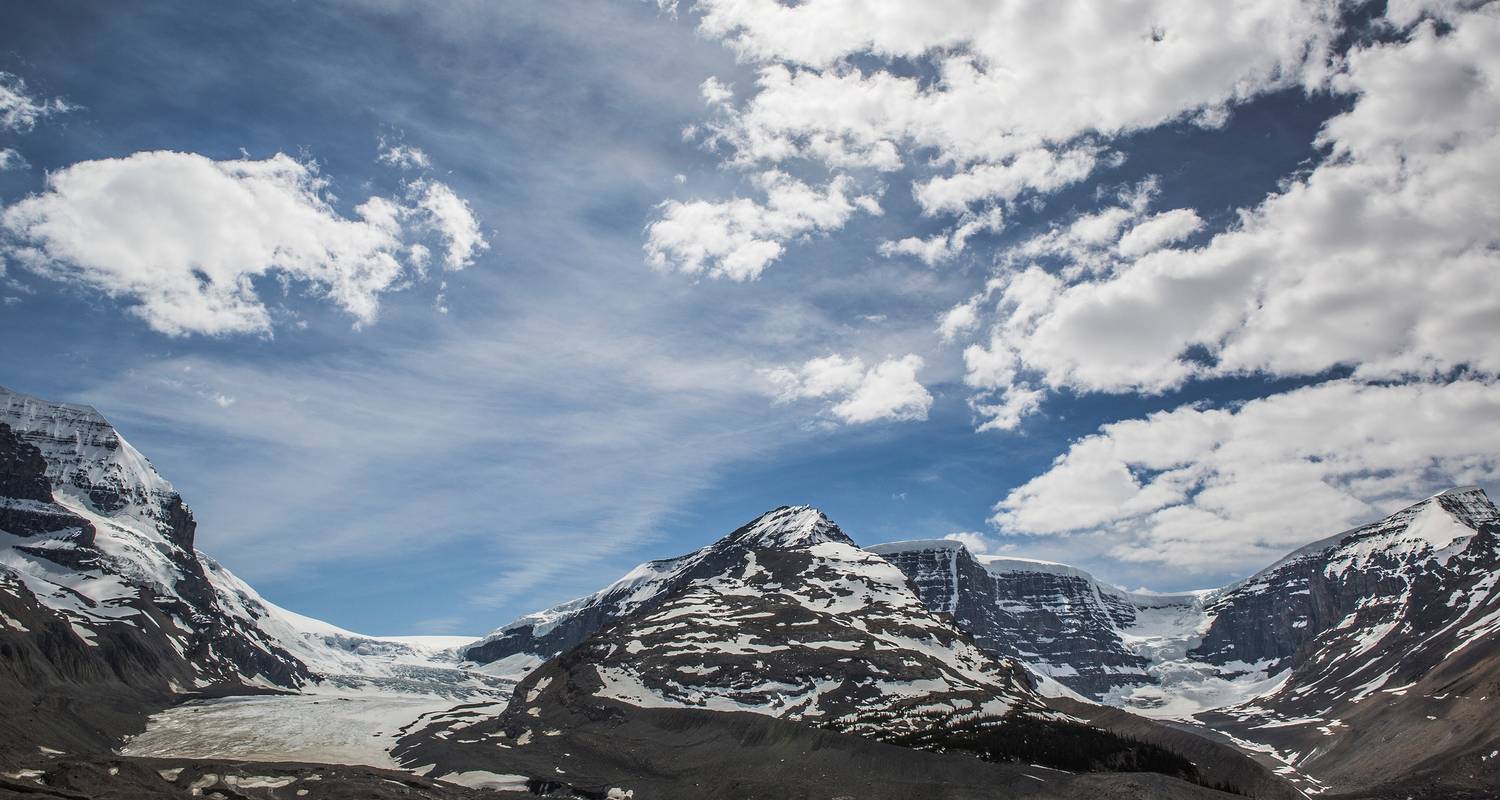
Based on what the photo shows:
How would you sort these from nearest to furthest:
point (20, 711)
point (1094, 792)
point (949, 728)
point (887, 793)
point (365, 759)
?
point (1094, 792)
point (887, 793)
point (949, 728)
point (20, 711)
point (365, 759)

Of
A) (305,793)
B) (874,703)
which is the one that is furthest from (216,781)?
(874,703)

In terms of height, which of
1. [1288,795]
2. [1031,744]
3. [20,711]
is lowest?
[1288,795]

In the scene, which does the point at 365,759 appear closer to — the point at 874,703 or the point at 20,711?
the point at 20,711

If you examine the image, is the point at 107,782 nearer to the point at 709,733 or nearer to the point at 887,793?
the point at 709,733

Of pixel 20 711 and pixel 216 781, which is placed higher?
pixel 20 711

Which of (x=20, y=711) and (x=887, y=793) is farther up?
(x=20, y=711)

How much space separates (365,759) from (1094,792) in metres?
139

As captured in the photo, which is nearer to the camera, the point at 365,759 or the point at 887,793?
the point at 887,793

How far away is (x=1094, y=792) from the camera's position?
128 meters

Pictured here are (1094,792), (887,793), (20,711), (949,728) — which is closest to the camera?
(1094,792)

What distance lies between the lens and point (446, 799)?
147000 mm

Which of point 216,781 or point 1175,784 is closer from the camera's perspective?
point 1175,784

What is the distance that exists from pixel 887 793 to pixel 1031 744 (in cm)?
3094

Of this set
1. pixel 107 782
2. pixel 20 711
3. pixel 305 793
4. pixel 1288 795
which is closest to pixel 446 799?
pixel 305 793
